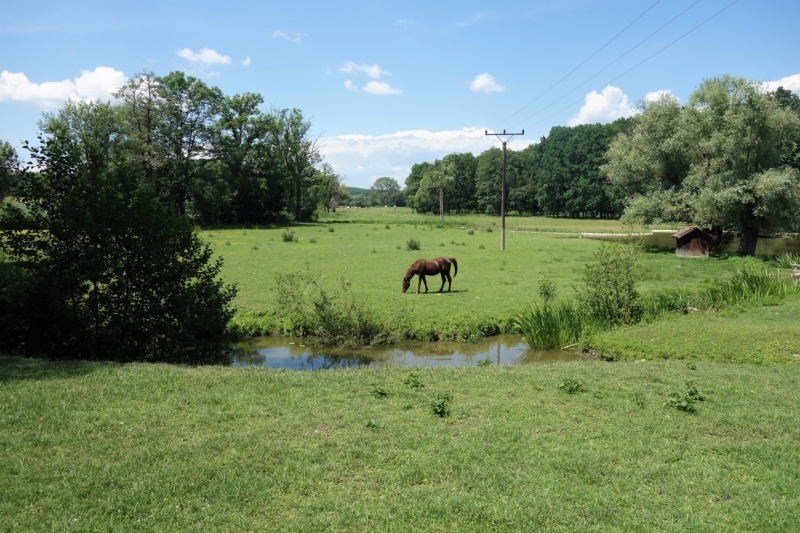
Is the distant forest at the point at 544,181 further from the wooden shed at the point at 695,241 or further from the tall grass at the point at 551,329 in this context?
the tall grass at the point at 551,329

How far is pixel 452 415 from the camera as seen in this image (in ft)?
24.0

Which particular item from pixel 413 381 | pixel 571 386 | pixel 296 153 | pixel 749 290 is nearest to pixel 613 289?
pixel 749 290

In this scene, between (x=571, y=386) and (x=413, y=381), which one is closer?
(x=571, y=386)

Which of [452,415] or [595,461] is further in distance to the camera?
[452,415]

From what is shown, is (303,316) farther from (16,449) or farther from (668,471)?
(668,471)

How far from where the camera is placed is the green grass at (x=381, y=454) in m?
4.88

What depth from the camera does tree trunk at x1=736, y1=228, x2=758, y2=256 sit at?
33.1 metres

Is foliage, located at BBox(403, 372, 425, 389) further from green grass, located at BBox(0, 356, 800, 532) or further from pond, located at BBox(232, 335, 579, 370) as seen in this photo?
pond, located at BBox(232, 335, 579, 370)

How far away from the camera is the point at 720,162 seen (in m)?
33.2

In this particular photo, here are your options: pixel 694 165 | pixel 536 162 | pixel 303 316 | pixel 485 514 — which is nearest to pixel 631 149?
pixel 694 165

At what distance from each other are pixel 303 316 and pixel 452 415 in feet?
29.0

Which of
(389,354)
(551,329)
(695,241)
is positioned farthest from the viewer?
(695,241)

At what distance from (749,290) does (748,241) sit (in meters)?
17.5

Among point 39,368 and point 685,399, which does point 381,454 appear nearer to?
point 685,399
